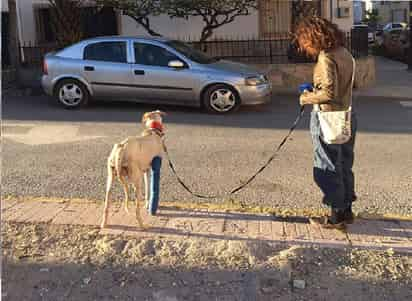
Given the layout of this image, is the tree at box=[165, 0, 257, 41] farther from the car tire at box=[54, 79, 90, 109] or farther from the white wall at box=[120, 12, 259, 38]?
the car tire at box=[54, 79, 90, 109]

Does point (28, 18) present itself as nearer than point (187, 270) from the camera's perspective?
No

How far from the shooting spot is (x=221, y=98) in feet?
33.8

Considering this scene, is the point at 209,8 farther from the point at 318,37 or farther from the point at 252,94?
the point at 318,37

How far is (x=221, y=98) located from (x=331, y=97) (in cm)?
618

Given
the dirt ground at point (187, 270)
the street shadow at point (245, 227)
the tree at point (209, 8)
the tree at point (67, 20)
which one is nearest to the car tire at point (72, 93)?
the tree at point (67, 20)

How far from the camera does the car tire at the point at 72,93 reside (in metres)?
10.9

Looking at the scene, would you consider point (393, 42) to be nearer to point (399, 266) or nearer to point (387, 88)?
point (387, 88)

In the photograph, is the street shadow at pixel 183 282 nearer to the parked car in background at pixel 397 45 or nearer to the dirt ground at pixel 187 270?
the dirt ground at pixel 187 270

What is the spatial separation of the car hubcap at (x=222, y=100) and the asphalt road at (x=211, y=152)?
0.29 meters

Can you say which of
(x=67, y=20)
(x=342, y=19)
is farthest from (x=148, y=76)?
(x=342, y=19)

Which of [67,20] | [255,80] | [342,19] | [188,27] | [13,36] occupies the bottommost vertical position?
[255,80]

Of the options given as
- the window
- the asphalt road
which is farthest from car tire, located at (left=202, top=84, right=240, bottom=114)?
the window

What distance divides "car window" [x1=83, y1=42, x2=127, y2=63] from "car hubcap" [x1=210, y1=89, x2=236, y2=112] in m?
1.93

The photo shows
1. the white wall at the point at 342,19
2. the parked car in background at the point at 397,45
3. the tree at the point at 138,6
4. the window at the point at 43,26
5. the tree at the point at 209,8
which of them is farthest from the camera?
the parked car in background at the point at 397,45
